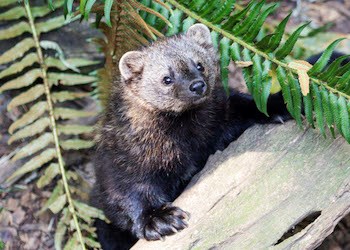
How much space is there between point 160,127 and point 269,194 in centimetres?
143

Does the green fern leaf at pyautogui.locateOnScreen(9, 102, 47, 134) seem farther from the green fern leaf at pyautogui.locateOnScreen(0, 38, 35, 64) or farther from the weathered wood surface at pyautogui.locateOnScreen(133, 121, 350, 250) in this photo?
the weathered wood surface at pyautogui.locateOnScreen(133, 121, 350, 250)

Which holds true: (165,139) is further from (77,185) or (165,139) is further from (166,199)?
(77,185)

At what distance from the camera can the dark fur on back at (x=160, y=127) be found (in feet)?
21.3

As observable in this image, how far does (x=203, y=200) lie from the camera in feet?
20.3

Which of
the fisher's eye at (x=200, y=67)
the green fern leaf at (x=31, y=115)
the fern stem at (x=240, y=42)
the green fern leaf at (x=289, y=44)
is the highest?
the green fern leaf at (x=289, y=44)

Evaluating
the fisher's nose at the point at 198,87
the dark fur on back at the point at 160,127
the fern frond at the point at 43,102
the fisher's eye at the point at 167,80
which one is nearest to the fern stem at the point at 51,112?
the fern frond at the point at 43,102

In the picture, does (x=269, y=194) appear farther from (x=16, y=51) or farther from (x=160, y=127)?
(x=16, y=51)

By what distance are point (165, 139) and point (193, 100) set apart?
69 cm

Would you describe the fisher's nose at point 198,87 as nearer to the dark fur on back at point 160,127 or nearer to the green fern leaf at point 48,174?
the dark fur on back at point 160,127

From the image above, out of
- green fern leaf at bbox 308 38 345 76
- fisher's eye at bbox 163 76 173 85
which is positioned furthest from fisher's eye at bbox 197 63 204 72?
green fern leaf at bbox 308 38 345 76

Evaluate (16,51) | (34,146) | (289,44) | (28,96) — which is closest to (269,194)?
(289,44)

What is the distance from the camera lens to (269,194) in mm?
5941

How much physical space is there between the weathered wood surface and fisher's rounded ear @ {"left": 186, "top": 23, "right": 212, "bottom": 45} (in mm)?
1225

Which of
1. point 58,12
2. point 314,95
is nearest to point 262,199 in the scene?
point 314,95
